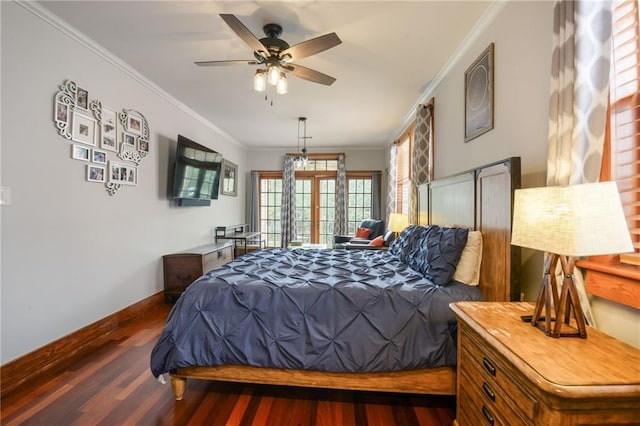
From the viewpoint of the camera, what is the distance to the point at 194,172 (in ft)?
13.1

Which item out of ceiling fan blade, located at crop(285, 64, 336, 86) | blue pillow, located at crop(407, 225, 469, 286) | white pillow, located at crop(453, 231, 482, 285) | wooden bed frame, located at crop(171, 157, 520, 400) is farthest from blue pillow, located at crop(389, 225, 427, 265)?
ceiling fan blade, located at crop(285, 64, 336, 86)

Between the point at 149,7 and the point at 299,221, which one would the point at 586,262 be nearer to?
the point at 149,7

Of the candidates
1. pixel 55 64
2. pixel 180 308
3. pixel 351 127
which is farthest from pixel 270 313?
pixel 351 127

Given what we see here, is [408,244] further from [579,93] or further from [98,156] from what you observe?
[98,156]

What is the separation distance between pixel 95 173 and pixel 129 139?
2.02ft

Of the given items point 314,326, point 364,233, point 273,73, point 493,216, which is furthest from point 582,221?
point 364,233

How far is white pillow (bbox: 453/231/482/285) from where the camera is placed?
1.87 m

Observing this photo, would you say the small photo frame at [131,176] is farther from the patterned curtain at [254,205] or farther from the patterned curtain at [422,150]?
the patterned curtain at [254,205]

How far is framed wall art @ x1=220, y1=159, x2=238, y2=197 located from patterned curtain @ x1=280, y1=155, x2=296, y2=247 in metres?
1.10

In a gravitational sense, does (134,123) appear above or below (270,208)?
above

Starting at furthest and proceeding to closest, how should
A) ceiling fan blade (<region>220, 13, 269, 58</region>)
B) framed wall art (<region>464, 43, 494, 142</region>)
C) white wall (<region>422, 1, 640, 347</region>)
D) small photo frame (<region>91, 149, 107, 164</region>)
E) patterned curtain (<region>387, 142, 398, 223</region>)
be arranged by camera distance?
1. patterned curtain (<region>387, 142, 398, 223</region>)
2. small photo frame (<region>91, 149, 107, 164</region>)
3. framed wall art (<region>464, 43, 494, 142</region>)
4. ceiling fan blade (<region>220, 13, 269, 58</region>)
5. white wall (<region>422, 1, 640, 347</region>)

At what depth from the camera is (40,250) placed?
2.09 m

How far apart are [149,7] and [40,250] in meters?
2.01

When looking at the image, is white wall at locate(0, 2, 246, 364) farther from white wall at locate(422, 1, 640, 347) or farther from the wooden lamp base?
white wall at locate(422, 1, 640, 347)
